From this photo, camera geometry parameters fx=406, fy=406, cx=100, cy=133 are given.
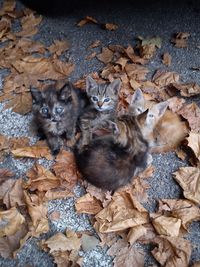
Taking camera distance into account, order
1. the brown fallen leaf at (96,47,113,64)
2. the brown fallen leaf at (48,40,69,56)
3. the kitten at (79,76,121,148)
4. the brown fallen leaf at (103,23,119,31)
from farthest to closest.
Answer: the brown fallen leaf at (103,23,119,31)
the brown fallen leaf at (48,40,69,56)
the brown fallen leaf at (96,47,113,64)
the kitten at (79,76,121,148)

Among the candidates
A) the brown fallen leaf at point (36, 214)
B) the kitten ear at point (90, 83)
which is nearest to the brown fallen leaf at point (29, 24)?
the kitten ear at point (90, 83)

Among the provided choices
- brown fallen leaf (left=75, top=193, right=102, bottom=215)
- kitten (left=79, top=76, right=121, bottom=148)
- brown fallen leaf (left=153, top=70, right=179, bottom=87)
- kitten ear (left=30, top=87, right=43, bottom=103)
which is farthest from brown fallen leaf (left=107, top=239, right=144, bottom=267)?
brown fallen leaf (left=153, top=70, right=179, bottom=87)

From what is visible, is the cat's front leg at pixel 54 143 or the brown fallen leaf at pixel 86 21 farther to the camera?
the brown fallen leaf at pixel 86 21

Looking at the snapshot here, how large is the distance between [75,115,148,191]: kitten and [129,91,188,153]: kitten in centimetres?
9

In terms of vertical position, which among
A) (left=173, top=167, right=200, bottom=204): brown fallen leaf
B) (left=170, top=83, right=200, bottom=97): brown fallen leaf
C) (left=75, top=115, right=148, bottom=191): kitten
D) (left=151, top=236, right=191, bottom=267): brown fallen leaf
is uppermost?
(left=170, top=83, right=200, bottom=97): brown fallen leaf

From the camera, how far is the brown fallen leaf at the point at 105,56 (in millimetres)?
3527

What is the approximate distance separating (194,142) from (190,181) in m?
0.28

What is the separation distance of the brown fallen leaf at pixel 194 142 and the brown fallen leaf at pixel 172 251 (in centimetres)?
63

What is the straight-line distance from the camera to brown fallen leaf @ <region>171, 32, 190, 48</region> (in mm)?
3543

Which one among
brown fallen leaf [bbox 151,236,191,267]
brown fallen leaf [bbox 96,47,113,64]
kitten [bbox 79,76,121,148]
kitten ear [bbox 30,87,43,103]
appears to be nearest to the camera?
brown fallen leaf [bbox 151,236,191,267]

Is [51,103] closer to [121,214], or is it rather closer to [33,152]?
[33,152]

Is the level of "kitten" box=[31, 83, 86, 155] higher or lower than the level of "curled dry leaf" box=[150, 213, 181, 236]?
higher

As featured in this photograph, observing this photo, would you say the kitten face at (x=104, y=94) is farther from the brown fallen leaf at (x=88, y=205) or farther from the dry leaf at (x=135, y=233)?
the dry leaf at (x=135, y=233)

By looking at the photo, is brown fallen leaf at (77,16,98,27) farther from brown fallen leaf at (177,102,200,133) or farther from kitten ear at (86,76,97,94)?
brown fallen leaf at (177,102,200,133)
